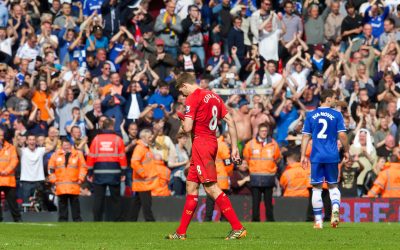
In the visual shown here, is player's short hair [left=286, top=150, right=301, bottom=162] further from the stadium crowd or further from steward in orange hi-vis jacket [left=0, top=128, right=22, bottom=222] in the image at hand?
steward in orange hi-vis jacket [left=0, top=128, right=22, bottom=222]

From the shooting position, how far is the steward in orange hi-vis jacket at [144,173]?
86.5ft

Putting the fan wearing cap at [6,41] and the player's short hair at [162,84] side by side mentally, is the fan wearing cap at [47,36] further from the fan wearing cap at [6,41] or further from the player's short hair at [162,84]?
the player's short hair at [162,84]

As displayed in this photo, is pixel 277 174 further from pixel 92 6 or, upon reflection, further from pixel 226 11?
pixel 92 6

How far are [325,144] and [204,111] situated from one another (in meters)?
4.26

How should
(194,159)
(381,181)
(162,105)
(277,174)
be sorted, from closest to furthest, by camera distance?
(194,159) → (381,181) → (277,174) → (162,105)

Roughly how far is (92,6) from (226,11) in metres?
3.95

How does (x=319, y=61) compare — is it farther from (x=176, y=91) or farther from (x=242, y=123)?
(x=176, y=91)

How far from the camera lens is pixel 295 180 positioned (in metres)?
26.8

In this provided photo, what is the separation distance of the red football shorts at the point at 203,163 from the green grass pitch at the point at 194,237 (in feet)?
2.94

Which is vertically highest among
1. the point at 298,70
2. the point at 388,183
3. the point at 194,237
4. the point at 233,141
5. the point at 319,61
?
the point at 319,61

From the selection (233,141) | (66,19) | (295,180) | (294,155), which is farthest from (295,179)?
(233,141)

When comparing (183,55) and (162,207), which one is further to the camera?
(183,55)

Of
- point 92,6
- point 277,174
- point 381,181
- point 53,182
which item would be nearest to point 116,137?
point 53,182

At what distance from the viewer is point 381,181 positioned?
2620cm
